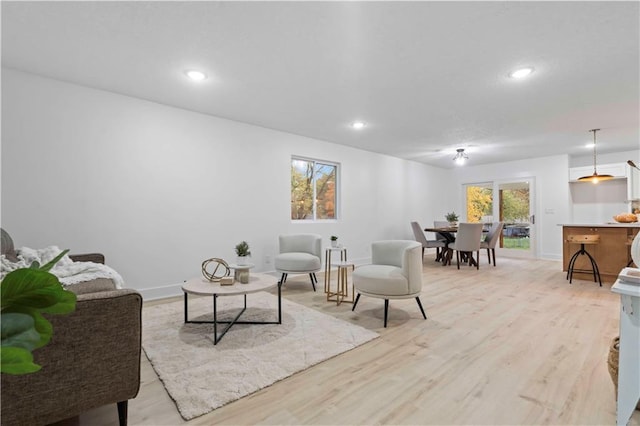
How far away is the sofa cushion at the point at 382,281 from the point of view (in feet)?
9.27

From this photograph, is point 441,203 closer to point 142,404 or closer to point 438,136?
point 438,136

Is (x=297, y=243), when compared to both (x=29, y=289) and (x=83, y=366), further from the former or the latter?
(x=29, y=289)

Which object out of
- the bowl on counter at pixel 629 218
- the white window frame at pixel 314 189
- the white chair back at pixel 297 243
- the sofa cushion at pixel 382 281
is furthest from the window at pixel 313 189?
the bowl on counter at pixel 629 218

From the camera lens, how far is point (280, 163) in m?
5.07

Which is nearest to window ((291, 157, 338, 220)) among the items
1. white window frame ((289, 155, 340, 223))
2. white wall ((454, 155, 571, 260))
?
white window frame ((289, 155, 340, 223))

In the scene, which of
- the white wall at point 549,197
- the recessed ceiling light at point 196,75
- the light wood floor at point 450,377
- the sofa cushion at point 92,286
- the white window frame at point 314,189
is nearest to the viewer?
the light wood floor at point 450,377

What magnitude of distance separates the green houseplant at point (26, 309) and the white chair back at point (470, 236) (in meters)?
6.09

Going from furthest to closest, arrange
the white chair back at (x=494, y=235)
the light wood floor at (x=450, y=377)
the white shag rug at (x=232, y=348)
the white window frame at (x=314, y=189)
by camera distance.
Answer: the white chair back at (x=494, y=235), the white window frame at (x=314, y=189), the white shag rug at (x=232, y=348), the light wood floor at (x=450, y=377)

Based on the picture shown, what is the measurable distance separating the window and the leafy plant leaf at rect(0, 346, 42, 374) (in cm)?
476

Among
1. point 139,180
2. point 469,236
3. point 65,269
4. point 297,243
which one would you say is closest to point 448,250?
point 469,236

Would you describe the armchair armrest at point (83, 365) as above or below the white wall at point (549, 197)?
below

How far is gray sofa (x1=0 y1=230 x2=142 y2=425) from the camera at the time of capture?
1.20 meters

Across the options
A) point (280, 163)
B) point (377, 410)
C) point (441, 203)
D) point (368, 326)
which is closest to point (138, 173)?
point (280, 163)

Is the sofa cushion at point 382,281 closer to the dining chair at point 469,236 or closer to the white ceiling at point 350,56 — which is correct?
the white ceiling at point 350,56
